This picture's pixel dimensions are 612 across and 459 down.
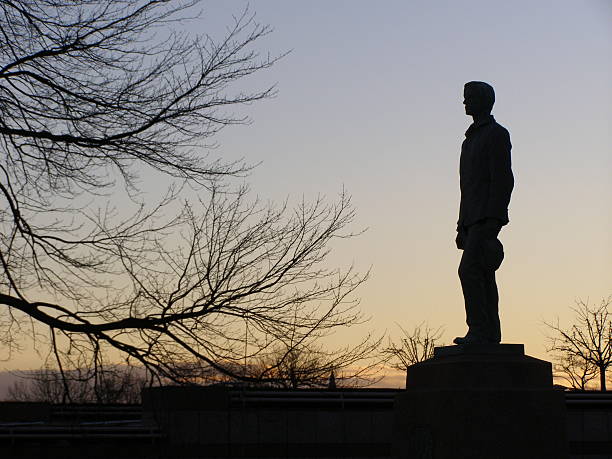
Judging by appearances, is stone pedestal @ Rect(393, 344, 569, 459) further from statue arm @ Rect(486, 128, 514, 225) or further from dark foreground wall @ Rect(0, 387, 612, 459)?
dark foreground wall @ Rect(0, 387, 612, 459)

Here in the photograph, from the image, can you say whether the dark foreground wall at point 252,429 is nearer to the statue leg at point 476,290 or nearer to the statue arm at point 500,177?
the statue leg at point 476,290

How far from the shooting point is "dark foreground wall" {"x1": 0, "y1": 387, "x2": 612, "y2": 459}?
658 inches

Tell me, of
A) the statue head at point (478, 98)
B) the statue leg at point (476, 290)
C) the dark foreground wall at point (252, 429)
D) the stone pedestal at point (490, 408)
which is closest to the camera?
the stone pedestal at point (490, 408)

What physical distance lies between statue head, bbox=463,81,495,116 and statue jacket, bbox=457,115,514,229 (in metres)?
0.13

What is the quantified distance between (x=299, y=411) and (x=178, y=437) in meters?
2.25

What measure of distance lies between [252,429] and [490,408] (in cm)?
746

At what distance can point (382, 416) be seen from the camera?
18.1 m

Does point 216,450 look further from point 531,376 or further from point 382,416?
point 531,376

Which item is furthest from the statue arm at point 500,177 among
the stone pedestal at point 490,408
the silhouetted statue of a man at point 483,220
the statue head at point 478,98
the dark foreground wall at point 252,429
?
the dark foreground wall at point 252,429

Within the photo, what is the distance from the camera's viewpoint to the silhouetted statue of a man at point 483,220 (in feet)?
38.1

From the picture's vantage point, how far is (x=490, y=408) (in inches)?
432

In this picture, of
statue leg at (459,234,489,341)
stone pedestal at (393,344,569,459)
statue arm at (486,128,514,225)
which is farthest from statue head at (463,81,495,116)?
stone pedestal at (393,344,569,459)

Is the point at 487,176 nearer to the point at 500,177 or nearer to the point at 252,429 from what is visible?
the point at 500,177

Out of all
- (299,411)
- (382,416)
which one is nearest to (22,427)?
(299,411)
